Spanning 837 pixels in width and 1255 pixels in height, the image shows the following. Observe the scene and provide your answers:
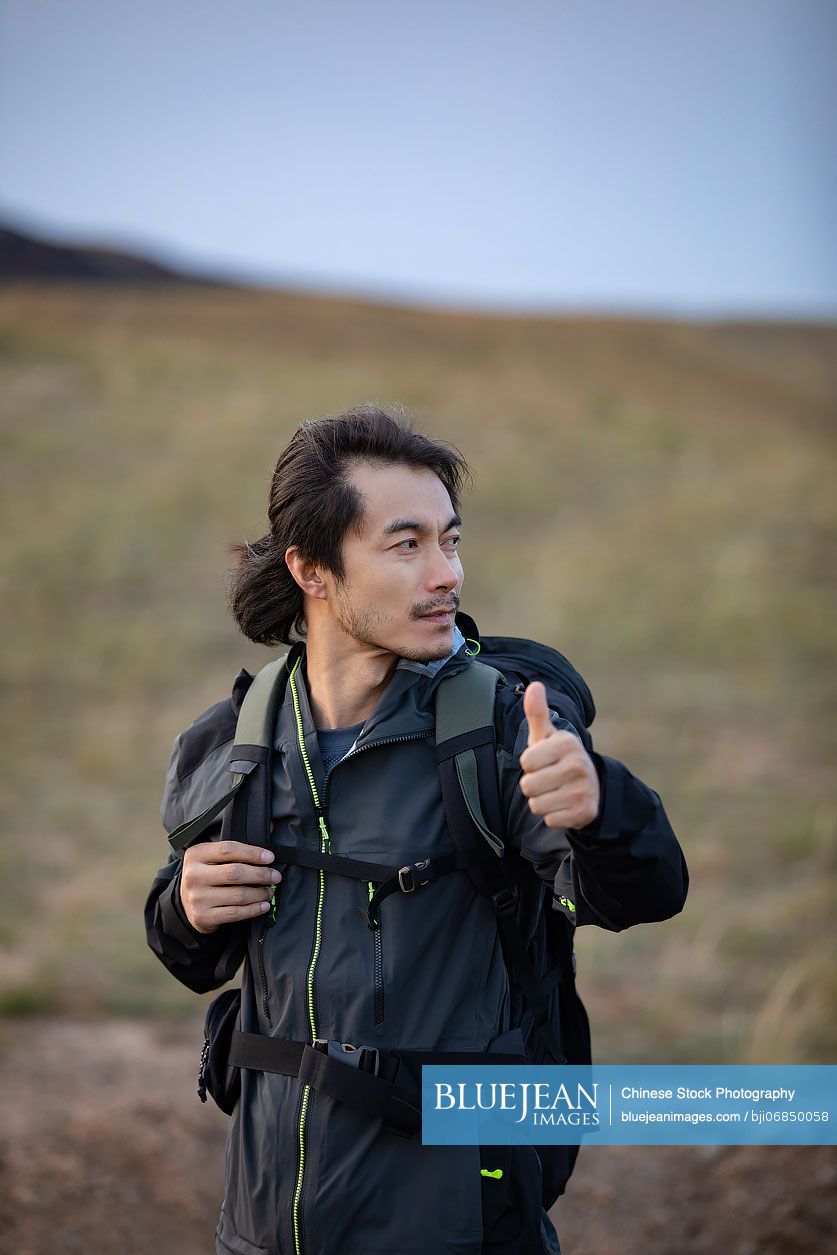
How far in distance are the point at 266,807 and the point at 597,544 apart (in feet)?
35.1

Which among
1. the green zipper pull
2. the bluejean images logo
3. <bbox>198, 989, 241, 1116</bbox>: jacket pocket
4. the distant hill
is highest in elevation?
the distant hill

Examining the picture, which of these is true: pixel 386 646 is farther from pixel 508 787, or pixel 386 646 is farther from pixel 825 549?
pixel 825 549

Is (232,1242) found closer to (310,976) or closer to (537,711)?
(310,976)

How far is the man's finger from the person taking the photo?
2.21m

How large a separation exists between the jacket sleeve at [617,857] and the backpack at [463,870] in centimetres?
6

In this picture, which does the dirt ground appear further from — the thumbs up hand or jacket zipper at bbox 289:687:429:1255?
the thumbs up hand

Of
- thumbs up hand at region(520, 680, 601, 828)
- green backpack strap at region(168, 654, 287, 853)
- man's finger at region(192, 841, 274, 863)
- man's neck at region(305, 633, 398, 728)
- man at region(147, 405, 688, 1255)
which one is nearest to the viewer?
thumbs up hand at region(520, 680, 601, 828)

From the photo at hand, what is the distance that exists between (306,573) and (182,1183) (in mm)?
3285

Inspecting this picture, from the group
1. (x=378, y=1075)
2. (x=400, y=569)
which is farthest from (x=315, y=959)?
(x=400, y=569)

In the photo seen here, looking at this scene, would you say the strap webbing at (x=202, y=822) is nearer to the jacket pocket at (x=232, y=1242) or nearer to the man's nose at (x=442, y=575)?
the man's nose at (x=442, y=575)

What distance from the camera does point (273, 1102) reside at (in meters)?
2.22

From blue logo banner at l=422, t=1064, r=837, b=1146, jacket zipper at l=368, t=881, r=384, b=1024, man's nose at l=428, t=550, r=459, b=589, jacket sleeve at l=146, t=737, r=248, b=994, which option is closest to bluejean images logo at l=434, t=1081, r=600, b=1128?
blue logo banner at l=422, t=1064, r=837, b=1146

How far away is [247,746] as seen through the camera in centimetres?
235

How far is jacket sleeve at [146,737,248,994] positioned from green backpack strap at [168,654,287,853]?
5 centimetres
